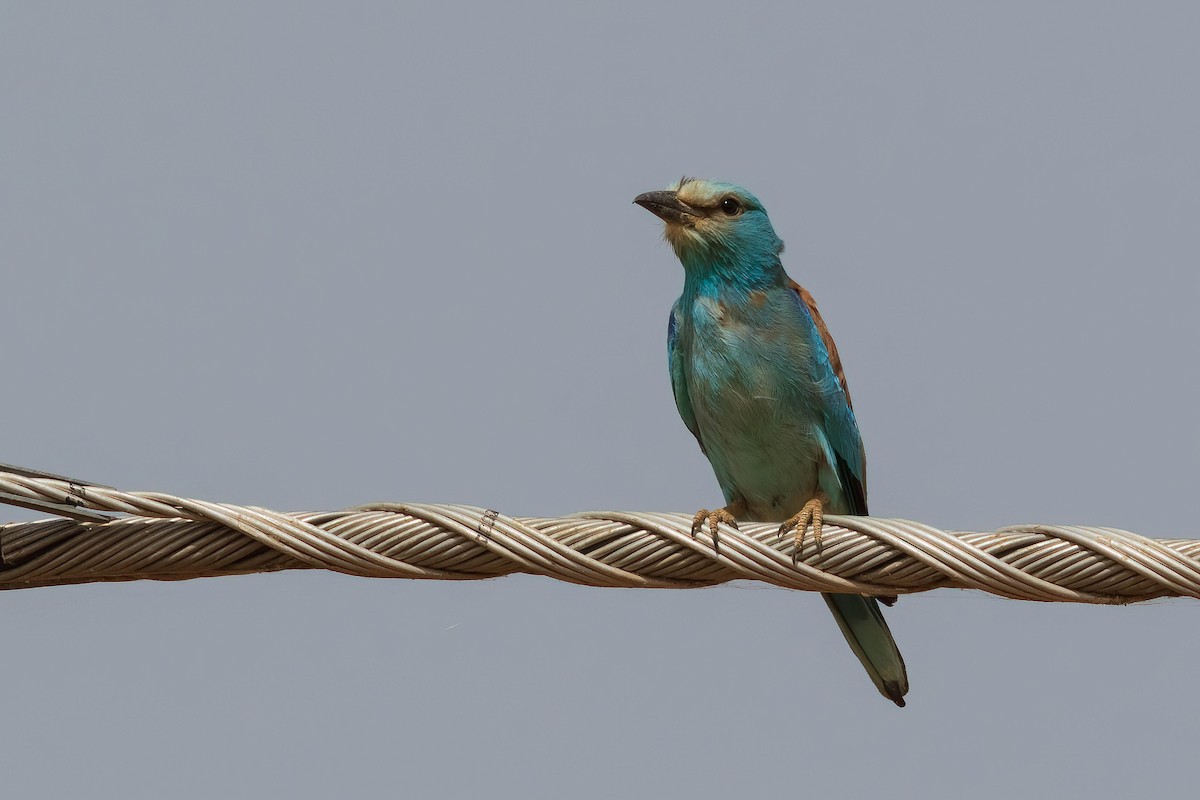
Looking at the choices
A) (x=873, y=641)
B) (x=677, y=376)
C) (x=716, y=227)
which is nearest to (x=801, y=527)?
(x=873, y=641)

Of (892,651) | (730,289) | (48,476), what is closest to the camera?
(48,476)

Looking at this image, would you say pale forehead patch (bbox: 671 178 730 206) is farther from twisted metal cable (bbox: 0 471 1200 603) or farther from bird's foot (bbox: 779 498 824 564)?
twisted metal cable (bbox: 0 471 1200 603)

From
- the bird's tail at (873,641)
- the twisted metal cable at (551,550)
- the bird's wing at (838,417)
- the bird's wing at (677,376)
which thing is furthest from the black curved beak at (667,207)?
the twisted metal cable at (551,550)

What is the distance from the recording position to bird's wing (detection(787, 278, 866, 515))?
5582 millimetres

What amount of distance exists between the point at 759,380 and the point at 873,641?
1067 mm

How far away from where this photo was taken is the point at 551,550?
3668 mm

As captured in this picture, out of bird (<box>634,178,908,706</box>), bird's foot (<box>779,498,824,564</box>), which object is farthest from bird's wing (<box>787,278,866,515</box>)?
bird's foot (<box>779,498,824,564</box>)

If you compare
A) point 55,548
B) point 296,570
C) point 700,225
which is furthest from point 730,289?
point 55,548

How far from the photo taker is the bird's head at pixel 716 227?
5.79 m

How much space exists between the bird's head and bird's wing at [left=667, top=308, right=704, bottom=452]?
254 millimetres

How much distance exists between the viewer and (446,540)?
3.66 meters

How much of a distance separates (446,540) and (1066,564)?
1.57m

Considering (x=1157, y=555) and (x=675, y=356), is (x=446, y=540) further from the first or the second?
(x=675, y=356)

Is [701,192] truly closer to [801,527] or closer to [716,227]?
[716,227]
